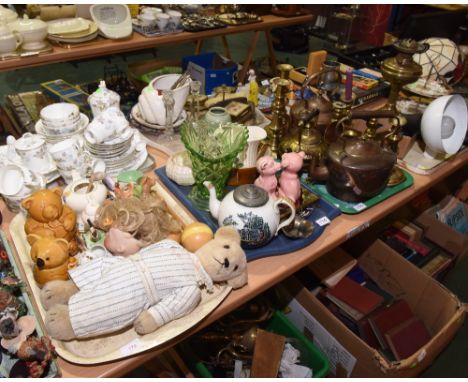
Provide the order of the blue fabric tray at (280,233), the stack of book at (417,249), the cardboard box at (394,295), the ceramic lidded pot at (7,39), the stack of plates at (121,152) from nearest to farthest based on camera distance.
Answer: the blue fabric tray at (280,233)
the stack of plates at (121,152)
the cardboard box at (394,295)
the ceramic lidded pot at (7,39)
the stack of book at (417,249)

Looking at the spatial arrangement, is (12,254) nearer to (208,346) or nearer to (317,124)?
(208,346)

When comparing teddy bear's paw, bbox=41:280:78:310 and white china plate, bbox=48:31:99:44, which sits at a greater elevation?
white china plate, bbox=48:31:99:44

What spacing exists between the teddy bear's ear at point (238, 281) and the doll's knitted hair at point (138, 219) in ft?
0.60

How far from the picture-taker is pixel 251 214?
86cm

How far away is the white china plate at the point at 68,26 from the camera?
157 cm

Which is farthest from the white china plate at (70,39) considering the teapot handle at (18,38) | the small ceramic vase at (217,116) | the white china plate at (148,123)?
the small ceramic vase at (217,116)

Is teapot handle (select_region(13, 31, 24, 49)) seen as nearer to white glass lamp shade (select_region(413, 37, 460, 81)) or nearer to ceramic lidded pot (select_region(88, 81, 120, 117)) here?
ceramic lidded pot (select_region(88, 81, 120, 117))

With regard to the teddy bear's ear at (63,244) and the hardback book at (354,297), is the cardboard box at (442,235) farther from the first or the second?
the teddy bear's ear at (63,244)

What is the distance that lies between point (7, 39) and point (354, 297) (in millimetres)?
1572

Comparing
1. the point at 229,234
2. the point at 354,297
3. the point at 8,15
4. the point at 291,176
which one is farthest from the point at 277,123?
the point at 8,15

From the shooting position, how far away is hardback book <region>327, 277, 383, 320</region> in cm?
140

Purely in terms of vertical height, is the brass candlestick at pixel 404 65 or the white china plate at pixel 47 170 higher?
the brass candlestick at pixel 404 65

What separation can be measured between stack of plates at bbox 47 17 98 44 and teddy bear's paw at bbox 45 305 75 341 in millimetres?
1233

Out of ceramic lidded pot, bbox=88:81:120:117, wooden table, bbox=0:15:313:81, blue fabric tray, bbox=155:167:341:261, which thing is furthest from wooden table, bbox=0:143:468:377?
wooden table, bbox=0:15:313:81
